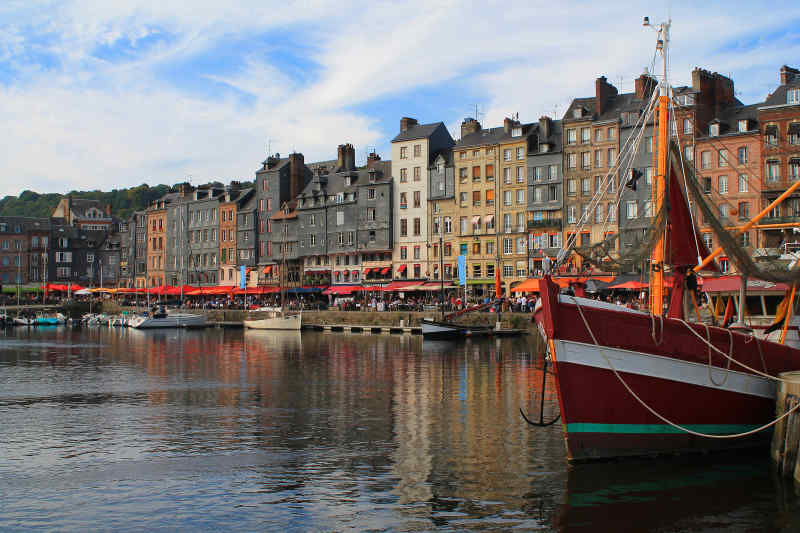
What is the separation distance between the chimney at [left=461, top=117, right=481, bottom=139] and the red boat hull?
254 ft

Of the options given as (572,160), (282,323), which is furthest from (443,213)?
(282,323)

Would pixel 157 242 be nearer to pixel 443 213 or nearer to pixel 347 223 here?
pixel 347 223

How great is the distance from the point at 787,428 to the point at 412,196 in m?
80.0

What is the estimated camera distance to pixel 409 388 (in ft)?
118

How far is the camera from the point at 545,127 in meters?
87.9

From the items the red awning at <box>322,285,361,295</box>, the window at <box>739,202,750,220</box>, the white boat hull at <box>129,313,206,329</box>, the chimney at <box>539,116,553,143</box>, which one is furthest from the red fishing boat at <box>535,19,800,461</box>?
the white boat hull at <box>129,313,206,329</box>

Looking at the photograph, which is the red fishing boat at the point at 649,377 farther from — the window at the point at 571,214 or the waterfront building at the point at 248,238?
the waterfront building at the point at 248,238

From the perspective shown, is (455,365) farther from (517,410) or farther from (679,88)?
(679,88)

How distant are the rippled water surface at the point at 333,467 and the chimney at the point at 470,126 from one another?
198 feet

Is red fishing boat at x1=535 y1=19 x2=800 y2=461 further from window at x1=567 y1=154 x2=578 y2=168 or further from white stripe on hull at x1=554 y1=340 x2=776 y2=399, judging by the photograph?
window at x1=567 y1=154 x2=578 y2=168

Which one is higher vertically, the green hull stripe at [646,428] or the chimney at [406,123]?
the chimney at [406,123]

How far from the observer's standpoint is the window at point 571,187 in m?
83.5

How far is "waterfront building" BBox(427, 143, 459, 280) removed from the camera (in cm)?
9362

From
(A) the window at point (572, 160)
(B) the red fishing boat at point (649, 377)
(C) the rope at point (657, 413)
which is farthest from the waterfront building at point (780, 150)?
(C) the rope at point (657, 413)
